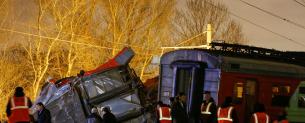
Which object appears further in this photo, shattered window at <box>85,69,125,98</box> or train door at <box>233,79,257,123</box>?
train door at <box>233,79,257,123</box>

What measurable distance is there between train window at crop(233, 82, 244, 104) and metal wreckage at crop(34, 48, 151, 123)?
282 centimetres

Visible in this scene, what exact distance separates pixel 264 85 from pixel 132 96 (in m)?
4.27

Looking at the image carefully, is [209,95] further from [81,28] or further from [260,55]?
[81,28]

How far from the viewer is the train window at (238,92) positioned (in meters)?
16.4

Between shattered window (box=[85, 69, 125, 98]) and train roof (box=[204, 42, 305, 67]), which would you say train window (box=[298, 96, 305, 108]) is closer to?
train roof (box=[204, 42, 305, 67])

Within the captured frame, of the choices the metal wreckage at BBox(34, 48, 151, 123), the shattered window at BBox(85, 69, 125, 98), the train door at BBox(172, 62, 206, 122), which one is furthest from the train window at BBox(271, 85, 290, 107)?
the shattered window at BBox(85, 69, 125, 98)

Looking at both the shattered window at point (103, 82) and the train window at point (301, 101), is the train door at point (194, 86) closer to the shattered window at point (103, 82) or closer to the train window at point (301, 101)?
the shattered window at point (103, 82)

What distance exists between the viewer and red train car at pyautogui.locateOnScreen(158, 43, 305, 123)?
1627 cm

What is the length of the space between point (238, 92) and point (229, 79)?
59 cm

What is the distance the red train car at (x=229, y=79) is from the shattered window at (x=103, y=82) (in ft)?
7.96

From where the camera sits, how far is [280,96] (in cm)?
1752

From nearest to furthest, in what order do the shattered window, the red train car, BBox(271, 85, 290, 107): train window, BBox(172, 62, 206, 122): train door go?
the shattered window < the red train car < BBox(172, 62, 206, 122): train door < BBox(271, 85, 290, 107): train window

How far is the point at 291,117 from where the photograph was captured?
17.4 metres

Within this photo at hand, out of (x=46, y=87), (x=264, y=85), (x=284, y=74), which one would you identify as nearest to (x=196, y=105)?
(x=264, y=85)
